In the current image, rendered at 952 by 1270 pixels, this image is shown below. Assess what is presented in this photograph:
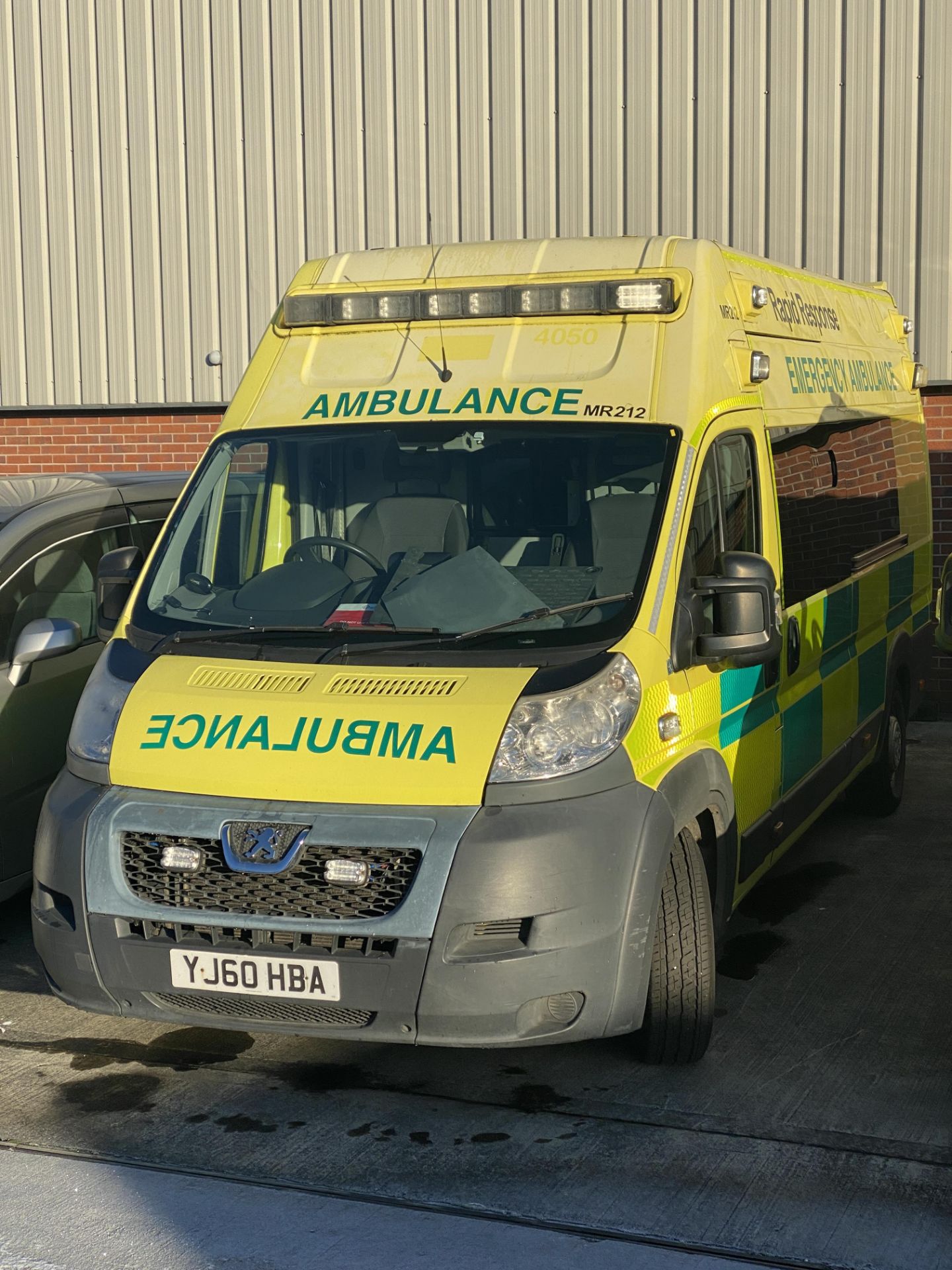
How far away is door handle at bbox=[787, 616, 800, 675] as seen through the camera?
575 centimetres

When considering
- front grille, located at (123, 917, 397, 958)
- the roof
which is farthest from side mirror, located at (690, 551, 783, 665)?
the roof

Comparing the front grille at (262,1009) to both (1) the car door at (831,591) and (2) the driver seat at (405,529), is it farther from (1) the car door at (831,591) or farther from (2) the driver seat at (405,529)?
(1) the car door at (831,591)

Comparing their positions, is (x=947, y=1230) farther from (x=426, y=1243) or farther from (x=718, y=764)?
(x=718, y=764)

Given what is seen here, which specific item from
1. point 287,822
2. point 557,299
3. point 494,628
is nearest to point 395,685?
point 494,628

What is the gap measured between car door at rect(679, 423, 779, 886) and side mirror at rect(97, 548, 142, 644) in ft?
6.35

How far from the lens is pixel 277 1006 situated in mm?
4227

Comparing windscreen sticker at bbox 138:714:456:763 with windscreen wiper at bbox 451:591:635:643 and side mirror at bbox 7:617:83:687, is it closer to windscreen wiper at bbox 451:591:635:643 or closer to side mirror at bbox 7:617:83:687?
windscreen wiper at bbox 451:591:635:643

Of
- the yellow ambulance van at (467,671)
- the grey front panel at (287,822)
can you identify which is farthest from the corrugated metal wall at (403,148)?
the grey front panel at (287,822)

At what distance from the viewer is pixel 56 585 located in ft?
21.5

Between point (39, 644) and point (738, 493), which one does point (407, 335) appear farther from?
point (39, 644)

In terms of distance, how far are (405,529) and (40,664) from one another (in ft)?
6.13

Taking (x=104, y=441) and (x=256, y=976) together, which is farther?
(x=104, y=441)

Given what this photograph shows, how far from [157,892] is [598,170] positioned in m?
8.14

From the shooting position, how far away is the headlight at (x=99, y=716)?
4.56m
